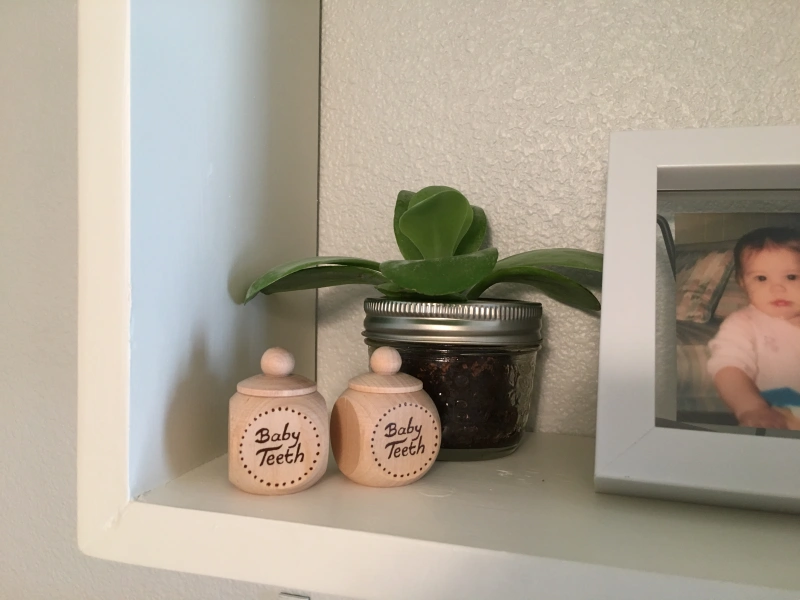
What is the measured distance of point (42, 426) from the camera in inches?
22.6

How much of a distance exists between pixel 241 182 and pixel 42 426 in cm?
31

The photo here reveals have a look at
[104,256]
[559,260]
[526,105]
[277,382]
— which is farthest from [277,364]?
[526,105]

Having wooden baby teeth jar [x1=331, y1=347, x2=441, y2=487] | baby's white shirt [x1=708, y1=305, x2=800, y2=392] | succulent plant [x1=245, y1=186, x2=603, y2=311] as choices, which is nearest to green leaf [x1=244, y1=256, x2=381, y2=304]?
succulent plant [x1=245, y1=186, x2=603, y2=311]

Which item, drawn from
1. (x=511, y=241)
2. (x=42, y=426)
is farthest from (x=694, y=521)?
(x=42, y=426)

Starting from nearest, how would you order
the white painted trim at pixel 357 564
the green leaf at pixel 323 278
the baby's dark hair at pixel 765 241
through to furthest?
1. the white painted trim at pixel 357 564
2. the baby's dark hair at pixel 765 241
3. the green leaf at pixel 323 278

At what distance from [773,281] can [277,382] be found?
1.04ft

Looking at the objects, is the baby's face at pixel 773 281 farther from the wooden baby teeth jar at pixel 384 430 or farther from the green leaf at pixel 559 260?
the wooden baby teeth jar at pixel 384 430

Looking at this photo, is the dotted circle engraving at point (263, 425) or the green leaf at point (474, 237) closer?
the dotted circle engraving at point (263, 425)

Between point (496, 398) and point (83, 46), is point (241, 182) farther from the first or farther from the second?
point (496, 398)

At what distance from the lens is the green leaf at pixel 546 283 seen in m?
0.47

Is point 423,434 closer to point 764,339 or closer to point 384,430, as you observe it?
point 384,430

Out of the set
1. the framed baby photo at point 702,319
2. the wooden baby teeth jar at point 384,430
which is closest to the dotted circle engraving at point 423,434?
the wooden baby teeth jar at point 384,430

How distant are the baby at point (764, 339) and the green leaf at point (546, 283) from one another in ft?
0.38

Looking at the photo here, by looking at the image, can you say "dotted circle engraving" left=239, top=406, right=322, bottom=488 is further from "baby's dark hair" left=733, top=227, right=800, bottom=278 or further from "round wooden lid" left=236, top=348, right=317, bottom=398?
"baby's dark hair" left=733, top=227, right=800, bottom=278
